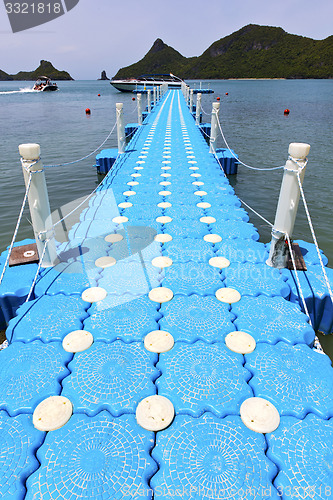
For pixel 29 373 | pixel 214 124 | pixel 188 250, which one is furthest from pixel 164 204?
pixel 214 124

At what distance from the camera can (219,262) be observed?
3916mm

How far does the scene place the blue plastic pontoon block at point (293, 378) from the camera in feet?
7.20

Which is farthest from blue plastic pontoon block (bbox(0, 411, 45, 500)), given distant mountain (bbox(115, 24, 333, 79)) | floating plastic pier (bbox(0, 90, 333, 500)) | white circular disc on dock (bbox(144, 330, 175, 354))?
distant mountain (bbox(115, 24, 333, 79))

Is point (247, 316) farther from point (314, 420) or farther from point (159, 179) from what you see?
point (159, 179)

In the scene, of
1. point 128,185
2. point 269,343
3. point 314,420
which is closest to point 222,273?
point 269,343

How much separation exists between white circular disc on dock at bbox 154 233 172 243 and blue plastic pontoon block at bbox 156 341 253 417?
2.01 m

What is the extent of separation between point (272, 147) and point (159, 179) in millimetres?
11591

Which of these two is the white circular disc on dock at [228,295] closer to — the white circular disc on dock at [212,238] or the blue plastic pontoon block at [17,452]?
the white circular disc on dock at [212,238]

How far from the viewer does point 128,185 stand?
262 inches

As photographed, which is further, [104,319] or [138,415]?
[104,319]

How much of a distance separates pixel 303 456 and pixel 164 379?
108cm

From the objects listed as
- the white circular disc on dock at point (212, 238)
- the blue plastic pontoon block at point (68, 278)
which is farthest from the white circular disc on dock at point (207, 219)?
the blue plastic pontoon block at point (68, 278)

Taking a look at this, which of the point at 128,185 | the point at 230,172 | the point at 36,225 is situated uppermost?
the point at 36,225

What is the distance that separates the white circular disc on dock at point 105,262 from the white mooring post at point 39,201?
57cm
